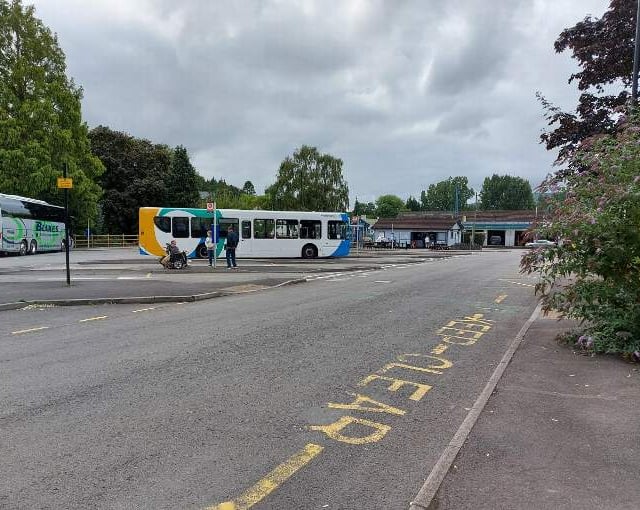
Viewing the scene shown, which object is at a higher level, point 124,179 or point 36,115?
point 36,115

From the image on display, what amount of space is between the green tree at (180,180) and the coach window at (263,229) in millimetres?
39484

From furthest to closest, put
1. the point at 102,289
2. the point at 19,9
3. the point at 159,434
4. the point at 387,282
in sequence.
Result: the point at 19,9
the point at 387,282
the point at 102,289
the point at 159,434

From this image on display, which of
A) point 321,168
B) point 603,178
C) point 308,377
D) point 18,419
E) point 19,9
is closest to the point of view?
point 18,419

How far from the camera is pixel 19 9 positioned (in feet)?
136

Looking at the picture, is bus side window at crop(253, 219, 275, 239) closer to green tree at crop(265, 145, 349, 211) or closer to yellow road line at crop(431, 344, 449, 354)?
yellow road line at crop(431, 344, 449, 354)

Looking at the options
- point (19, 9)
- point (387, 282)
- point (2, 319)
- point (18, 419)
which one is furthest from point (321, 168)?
point (18, 419)

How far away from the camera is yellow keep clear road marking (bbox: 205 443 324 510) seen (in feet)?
10.7

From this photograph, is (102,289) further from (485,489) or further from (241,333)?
(485,489)

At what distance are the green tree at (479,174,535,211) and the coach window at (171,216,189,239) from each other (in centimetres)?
12581

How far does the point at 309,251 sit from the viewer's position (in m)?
31.9

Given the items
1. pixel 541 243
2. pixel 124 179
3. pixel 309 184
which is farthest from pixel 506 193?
pixel 541 243

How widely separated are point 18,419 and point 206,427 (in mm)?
1692

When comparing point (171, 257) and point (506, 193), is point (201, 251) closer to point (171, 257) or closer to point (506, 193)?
point (171, 257)

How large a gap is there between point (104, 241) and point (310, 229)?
106ft
